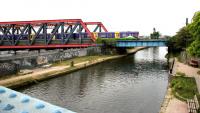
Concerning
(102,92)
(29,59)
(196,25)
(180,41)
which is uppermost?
(196,25)

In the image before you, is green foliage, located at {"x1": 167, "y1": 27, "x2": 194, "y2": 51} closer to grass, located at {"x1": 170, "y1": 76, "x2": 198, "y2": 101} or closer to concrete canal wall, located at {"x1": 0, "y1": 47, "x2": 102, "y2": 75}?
concrete canal wall, located at {"x1": 0, "y1": 47, "x2": 102, "y2": 75}

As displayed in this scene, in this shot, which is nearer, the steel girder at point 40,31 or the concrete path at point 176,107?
the concrete path at point 176,107

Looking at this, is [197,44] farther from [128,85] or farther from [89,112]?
[89,112]

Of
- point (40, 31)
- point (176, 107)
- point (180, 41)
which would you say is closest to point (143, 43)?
point (180, 41)

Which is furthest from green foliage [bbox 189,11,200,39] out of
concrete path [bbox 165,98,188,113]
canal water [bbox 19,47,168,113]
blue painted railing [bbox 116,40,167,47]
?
blue painted railing [bbox 116,40,167,47]

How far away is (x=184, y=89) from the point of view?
31406mm

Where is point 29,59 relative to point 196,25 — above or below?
below

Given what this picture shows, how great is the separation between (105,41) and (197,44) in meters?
66.0

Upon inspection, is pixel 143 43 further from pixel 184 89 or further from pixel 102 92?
pixel 184 89

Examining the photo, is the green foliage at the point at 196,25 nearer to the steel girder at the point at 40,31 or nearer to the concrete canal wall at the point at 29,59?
the concrete canal wall at the point at 29,59

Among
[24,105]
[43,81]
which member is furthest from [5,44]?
[24,105]

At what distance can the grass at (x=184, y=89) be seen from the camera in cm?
2894

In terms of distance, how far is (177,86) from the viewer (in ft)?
107

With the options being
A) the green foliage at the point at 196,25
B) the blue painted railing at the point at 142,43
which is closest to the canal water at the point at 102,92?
the green foliage at the point at 196,25
